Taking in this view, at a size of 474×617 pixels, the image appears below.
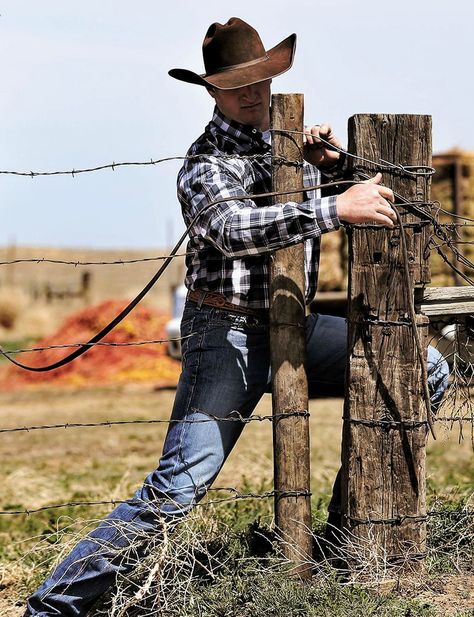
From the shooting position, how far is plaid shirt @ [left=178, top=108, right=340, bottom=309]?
11.6ft

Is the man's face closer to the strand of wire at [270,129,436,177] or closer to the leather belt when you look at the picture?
the strand of wire at [270,129,436,177]

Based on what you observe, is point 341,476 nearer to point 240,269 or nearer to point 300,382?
point 300,382

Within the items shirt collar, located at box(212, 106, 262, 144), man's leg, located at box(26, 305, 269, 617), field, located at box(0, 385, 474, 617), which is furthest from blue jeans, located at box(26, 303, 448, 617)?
shirt collar, located at box(212, 106, 262, 144)

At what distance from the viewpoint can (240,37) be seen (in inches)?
155

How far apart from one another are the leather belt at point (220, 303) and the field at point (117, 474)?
1001 mm

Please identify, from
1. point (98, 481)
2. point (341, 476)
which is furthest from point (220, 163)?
point (98, 481)

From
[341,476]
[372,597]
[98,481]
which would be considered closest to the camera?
[372,597]

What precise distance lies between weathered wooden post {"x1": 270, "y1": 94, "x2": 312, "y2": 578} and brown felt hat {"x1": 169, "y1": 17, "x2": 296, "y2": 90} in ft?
0.45

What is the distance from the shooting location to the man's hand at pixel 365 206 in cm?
353

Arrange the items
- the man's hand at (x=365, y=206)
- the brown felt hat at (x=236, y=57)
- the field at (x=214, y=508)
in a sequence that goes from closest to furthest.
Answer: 1. the man's hand at (x=365, y=206)
2. the field at (x=214, y=508)
3. the brown felt hat at (x=236, y=57)

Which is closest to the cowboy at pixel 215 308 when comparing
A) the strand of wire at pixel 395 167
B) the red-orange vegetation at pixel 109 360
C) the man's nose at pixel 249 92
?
the man's nose at pixel 249 92

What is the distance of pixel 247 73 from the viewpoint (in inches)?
151

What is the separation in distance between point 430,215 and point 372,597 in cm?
147

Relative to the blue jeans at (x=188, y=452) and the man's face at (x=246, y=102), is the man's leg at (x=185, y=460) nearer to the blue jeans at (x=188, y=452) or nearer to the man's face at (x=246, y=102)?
the blue jeans at (x=188, y=452)
